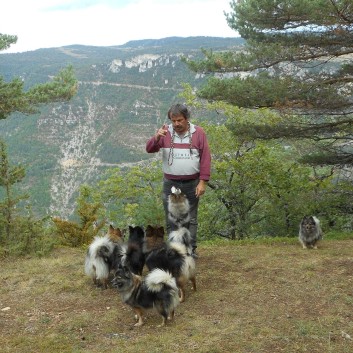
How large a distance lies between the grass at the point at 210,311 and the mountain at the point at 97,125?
99420 millimetres

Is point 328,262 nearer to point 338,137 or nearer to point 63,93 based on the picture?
point 338,137

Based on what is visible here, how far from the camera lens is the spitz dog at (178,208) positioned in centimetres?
629

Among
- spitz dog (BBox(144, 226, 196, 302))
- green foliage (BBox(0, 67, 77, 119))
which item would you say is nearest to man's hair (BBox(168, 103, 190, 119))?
spitz dog (BBox(144, 226, 196, 302))

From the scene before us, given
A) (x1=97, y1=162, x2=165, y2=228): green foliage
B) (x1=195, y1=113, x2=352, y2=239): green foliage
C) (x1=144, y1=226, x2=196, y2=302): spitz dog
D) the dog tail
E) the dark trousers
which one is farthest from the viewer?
(x1=97, y1=162, x2=165, y2=228): green foliage

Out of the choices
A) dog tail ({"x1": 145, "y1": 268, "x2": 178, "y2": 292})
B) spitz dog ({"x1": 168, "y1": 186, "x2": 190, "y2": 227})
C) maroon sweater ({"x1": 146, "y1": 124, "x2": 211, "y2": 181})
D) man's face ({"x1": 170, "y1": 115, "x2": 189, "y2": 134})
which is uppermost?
man's face ({"x1": 170, "y1": 115, "x2": 189, "y2": 134})

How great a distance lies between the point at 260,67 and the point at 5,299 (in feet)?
25.7

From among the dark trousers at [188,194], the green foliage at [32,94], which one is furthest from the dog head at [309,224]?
the green foliage at [32,94]

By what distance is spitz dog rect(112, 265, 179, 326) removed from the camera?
504cm

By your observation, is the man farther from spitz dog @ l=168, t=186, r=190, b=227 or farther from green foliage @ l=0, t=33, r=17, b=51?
green foliage @ l=0, t=33, r=17, b=51

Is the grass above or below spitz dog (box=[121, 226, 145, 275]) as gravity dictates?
below

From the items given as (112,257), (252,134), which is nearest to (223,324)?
(112,257)

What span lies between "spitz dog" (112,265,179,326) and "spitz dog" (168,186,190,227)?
1278mm

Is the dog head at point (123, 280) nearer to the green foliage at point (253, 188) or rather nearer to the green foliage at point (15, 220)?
the green foliage at point (15, 220)

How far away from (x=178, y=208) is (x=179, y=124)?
49.9 inches
